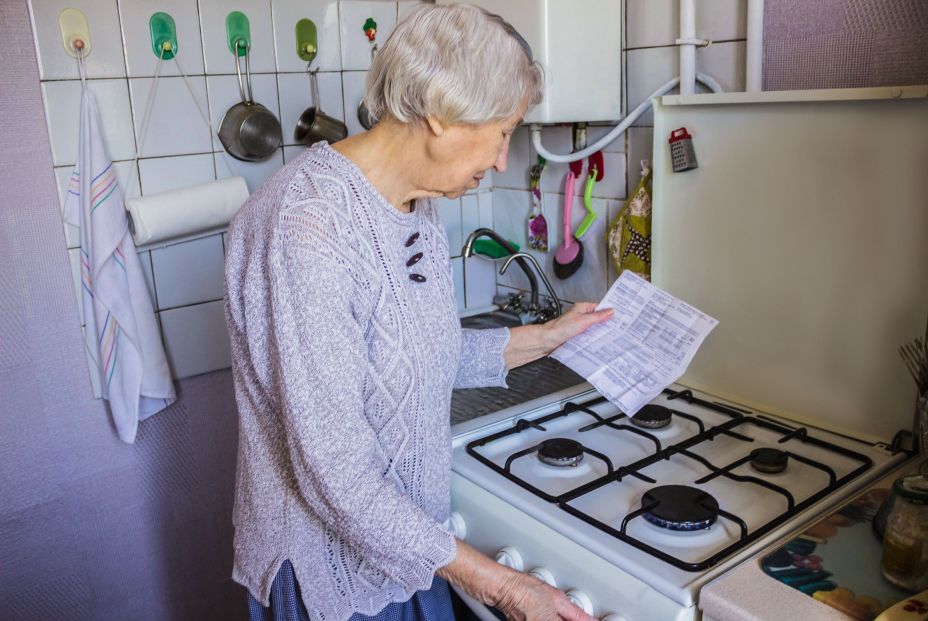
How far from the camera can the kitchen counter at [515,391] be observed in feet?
4.79

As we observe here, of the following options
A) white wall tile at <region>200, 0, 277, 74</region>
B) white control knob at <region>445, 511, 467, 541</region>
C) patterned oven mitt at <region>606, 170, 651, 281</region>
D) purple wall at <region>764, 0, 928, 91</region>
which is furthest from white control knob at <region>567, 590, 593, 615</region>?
white wall tile at <region>200, 0, 277, 74</region>

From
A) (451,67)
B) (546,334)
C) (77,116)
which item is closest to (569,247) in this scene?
(546,334)

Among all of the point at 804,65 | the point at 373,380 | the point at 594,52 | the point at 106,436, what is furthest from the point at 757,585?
the point at 106,436

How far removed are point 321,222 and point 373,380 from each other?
0.20m

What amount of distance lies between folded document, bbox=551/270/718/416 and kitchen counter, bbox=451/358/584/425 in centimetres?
21

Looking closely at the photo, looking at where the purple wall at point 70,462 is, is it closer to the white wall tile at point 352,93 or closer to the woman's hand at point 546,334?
the white wall tile at point 352,93

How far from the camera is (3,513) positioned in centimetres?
151

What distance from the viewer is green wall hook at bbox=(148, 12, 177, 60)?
4.86 feet

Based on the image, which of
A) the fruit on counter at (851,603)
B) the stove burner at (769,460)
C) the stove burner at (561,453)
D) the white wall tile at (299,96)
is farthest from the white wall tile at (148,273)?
the fruit on counter at (851,603)

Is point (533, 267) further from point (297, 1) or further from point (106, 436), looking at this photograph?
point (106, 436)

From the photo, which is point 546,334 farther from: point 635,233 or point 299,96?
point 299,96

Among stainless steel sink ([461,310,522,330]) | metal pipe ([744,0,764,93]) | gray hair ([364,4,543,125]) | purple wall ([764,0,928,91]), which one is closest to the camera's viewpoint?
gray hair ([364,4,543,125])

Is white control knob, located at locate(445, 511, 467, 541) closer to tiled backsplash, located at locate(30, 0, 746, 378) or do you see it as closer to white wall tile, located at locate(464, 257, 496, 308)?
tiled backsplash, located at locate(30, 0, 746, 378)

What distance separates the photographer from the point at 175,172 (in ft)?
5.12
